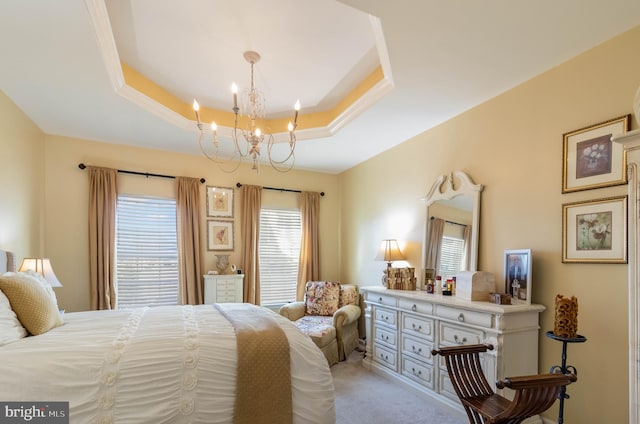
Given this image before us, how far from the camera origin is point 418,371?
3145 mm

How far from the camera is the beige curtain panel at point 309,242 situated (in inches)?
211

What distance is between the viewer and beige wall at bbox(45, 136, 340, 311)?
13.0ft

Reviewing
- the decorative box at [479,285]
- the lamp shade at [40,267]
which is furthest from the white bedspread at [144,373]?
the decorative box at [479,285]

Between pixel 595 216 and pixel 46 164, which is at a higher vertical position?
pixel 46 164

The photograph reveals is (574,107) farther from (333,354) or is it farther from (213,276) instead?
(213,276)

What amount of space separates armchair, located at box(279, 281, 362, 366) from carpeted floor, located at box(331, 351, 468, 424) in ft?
1.35

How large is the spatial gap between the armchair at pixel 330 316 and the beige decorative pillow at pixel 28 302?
8.07 ft

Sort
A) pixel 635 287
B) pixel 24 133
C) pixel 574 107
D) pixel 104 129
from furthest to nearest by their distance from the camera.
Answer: pixel 104 129 < pixel 24 133 < pixel 574 107 < pixel 635 287

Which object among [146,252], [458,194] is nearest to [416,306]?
[458,194]

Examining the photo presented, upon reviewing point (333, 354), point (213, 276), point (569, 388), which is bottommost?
point (333, 354)

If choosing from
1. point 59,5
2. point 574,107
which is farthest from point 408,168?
point 59,5

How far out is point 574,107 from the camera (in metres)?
2.41

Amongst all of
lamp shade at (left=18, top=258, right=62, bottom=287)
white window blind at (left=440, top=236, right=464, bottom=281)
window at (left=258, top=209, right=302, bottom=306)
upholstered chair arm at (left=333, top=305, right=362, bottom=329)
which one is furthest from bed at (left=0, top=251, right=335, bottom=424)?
window at (left=258, top=209, right=302, bottom=306)

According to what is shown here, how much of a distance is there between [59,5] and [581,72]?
3.45 meters
